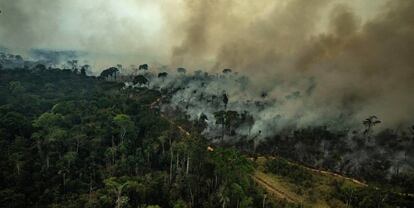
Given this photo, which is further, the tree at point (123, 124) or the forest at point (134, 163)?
the tree at point (123, 124)

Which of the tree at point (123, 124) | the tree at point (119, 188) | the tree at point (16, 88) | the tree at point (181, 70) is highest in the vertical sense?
the tree at point (181, 70)

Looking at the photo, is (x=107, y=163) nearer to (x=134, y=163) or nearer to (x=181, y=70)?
(x=134, y=163)

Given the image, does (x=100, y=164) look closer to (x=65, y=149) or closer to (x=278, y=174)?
(x=65, y=149)

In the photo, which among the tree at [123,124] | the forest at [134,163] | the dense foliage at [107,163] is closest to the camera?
the dense foliage at [107,163]

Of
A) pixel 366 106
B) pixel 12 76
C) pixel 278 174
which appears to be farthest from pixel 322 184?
pixel 12 76

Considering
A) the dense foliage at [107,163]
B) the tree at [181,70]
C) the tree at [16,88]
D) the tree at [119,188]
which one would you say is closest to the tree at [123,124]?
the dense foliage at [107,163]

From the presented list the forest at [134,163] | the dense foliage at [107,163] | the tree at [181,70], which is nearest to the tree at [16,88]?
the forest at [134,163]

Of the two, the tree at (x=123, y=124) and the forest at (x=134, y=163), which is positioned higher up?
the tree at (x=123, y=124)

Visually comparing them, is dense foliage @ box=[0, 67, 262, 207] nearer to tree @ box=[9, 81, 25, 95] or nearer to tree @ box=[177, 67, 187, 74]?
tree @ box=[9, 81, 25, 95]

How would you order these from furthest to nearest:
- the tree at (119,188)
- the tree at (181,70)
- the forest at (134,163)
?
the tree at (181,70) < the forest at (134,163) < the tree at (119,188)

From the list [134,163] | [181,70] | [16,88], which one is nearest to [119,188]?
[134,163]

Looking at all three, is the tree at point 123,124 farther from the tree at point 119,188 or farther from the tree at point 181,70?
the tree at point 181,70
